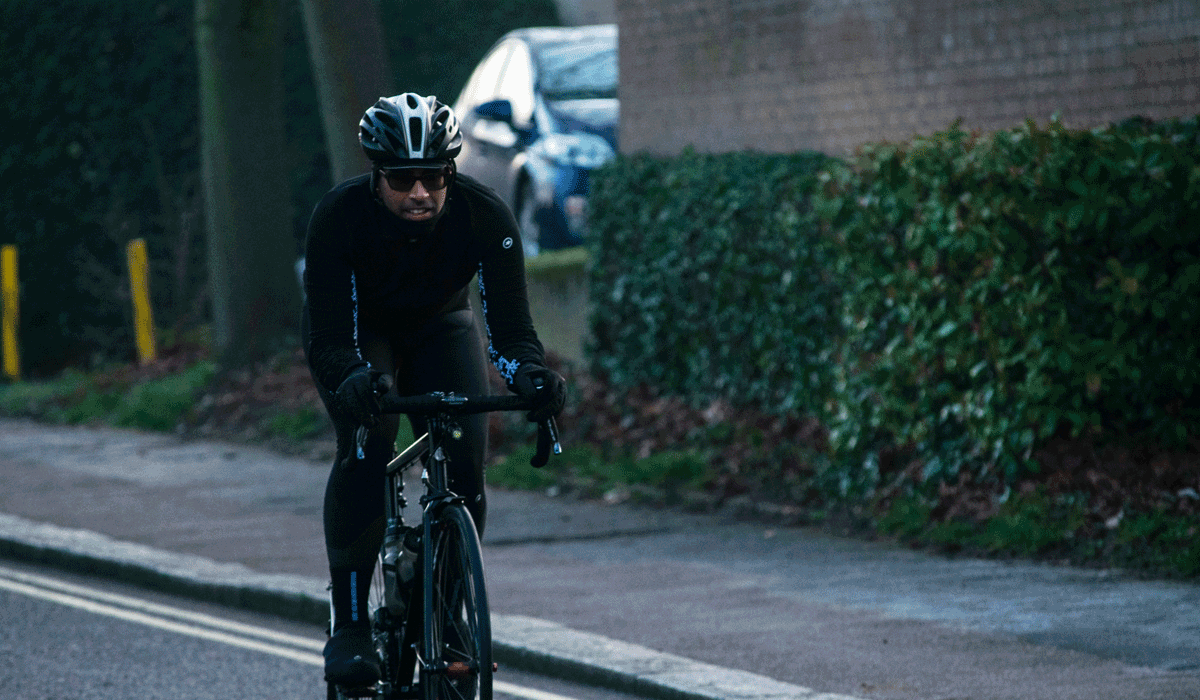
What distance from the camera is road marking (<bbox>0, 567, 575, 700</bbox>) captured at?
293 inches

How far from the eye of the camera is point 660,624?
737 cm

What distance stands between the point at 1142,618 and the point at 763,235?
4277 millimetres

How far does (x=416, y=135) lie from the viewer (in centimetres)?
510

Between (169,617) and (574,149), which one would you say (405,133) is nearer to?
(169,617)

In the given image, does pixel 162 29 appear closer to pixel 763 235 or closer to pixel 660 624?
pixel 763 235

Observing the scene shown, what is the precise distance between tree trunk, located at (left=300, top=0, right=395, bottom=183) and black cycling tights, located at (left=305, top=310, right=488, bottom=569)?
7.81m

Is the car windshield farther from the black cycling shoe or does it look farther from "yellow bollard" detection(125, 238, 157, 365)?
the black cycling shoe

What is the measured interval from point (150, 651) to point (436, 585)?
9.94 feet

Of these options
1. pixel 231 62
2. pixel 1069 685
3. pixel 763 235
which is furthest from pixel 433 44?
pixel 1069 685

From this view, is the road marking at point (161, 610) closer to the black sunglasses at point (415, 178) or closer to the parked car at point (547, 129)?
the black sunglasses at point (415, 178)

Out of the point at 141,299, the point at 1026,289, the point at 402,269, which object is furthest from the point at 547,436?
the point at 141,299

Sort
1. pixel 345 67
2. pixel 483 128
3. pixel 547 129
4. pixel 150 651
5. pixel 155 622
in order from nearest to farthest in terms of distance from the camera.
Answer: pixel 150 651
pixel 155 622
pixel 345 67
pixel 547 129
pixel 483 128

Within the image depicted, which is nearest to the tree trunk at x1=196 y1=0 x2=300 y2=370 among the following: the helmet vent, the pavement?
the pavement

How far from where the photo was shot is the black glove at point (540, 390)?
5.07 m
